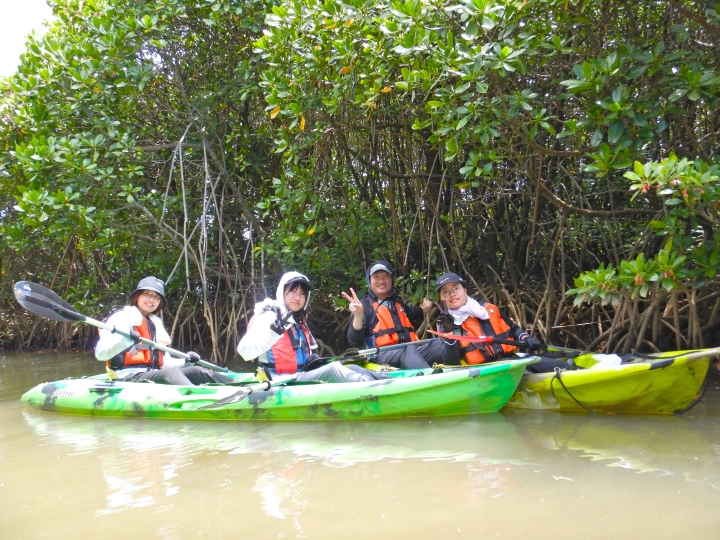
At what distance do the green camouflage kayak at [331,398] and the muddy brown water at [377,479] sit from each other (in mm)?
85

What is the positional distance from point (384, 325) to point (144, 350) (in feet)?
5.42

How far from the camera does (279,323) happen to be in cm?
361

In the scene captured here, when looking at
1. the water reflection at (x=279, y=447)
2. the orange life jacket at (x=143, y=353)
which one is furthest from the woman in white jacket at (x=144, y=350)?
the water reflection at (x=279, y=447)

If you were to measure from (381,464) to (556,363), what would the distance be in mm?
1583

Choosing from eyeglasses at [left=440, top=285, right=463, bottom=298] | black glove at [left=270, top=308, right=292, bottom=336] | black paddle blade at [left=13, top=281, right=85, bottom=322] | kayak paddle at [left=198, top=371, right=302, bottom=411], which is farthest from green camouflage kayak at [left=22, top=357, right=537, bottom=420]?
black paddle blade at [left=13, top=281, right=85, bottom=322]

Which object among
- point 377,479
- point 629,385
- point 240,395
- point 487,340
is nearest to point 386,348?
point 487,340

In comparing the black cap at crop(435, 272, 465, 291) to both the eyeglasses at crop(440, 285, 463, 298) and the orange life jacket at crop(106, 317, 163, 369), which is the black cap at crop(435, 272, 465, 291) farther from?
the orange life jacket at crop(106, 317, 163, 369)

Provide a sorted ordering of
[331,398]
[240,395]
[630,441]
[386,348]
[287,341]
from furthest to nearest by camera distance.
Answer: [386,348], [287,341], [240,395], [331,398], [630,441]

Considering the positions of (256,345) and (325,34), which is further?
(325,34)

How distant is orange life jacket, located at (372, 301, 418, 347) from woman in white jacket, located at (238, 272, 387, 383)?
53cm

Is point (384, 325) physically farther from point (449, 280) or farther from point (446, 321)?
point (449, 280)

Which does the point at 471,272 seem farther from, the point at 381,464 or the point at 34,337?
the point at 34,337

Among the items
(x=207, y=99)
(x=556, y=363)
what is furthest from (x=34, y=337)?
(x=556, y=363)

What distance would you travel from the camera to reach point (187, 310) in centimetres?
671
